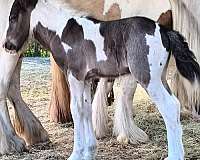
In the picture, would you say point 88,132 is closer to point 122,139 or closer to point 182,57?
point 122,139

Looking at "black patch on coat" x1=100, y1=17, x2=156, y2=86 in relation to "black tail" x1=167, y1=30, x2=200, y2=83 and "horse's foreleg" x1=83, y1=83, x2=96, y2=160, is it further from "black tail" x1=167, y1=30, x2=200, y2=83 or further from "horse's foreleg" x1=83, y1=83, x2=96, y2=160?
"horse's foreleg" x1=83, y1=83, x2=96, y2=160

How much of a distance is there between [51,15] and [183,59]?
98 centimetres

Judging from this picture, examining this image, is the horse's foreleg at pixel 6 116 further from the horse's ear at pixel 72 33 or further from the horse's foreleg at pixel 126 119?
the horse's foreleg at pixel 126 119

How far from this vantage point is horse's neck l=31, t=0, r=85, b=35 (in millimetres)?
3596

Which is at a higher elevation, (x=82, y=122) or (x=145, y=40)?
(x=145, y=40)

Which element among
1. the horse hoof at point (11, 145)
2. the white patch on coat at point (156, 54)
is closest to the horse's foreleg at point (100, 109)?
the horse hoof at point (11, 145)

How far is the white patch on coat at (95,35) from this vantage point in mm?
3395

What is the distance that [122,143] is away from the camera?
4.16 metres

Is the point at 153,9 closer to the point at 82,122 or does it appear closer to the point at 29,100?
the point at 82,122

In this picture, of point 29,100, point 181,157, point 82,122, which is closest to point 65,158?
point 82,122

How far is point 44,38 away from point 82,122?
2.08ft

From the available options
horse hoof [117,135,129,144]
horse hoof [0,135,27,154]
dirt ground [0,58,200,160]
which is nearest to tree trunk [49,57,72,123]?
dirt ground [0,58,200,160]

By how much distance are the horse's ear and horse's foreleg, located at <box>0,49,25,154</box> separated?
1.83 ft

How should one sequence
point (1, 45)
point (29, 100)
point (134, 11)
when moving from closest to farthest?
point (1, 45)
point (134, 11)
point (29, 100)
